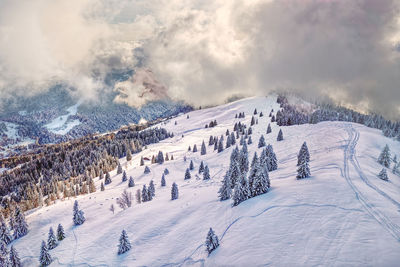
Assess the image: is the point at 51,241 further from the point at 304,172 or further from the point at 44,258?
the point at 304,172

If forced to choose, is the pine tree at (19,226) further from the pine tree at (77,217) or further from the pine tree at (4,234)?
the pine tree at (77,217)

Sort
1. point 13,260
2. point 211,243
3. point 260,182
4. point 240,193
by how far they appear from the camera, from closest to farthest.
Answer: point 211,243 < point 240,193 < point 260,182 < point 13,260

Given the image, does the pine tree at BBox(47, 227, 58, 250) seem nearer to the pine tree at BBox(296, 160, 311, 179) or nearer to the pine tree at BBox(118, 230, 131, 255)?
the pine tree at BBox(118, 230, 131, 255)

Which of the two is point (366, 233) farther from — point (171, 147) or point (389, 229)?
point (171, 147)

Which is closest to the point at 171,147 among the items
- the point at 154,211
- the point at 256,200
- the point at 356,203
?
the point at 154,211

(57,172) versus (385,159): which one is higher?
(385,159)

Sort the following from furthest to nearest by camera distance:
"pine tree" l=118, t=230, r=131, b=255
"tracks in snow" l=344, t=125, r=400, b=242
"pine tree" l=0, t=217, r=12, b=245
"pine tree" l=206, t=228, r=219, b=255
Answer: "pine tree" l=0, t=217, r=12, b=245 → "pine tree" l=118, t=230, r=131, b=255 → "pine tree" l=206, t=228, r=219, b=255 → "tracks in snow" l=344, t=125, r=400, b=242

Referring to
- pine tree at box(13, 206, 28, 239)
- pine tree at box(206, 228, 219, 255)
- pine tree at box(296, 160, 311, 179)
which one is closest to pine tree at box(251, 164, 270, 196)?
pine tree at box(296, 160, 311, 179)

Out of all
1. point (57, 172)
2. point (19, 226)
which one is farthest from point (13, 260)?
point (57, 172)

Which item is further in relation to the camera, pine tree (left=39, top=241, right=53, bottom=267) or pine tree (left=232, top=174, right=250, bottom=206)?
pine tree (left=39, top=241, right=53, bottom=267)

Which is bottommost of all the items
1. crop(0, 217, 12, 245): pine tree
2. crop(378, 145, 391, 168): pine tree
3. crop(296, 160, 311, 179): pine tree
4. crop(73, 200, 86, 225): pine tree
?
crop(0, 217, 12, 245): pine tree

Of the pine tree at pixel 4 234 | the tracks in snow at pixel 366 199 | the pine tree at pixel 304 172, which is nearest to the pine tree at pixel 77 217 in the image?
the pine tree at pixel 4 234

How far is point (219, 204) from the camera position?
118 ft

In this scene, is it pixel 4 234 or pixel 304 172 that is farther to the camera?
pixel 4 234
